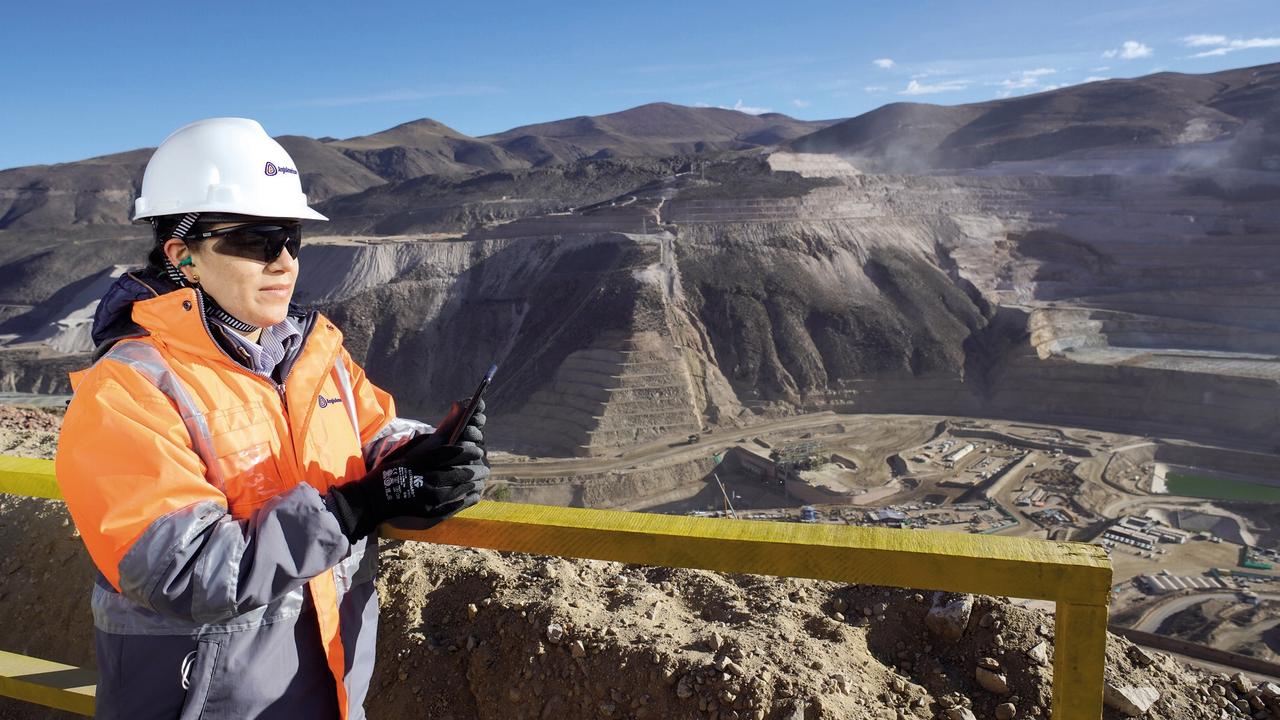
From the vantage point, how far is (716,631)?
3752 millimetres

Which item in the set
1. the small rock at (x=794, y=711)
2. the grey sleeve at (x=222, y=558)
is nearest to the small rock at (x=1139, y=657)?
the small rock at (x=794, y=711)

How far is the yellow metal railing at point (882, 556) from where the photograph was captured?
2045 mm

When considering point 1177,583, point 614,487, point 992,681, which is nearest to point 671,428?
point 614,487

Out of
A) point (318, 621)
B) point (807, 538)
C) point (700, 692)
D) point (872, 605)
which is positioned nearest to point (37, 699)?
point (318, 621)

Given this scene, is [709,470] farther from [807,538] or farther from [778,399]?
[807,538]

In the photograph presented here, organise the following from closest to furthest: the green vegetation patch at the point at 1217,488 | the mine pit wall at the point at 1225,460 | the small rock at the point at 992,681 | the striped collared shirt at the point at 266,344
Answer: the striped collared shirt at the point at 266,344
the small rock at the point at 992,681
the green vegetation patch at the point at 1217,488
the mine pit wall at the point at 1225,460

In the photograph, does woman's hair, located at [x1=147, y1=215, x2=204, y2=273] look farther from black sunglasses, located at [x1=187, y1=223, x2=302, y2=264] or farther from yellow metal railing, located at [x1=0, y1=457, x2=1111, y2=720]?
yellow metal railing, located at [x1=0, y1=457, x2=1111, y2=720]

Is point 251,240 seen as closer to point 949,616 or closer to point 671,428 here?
point 949,616

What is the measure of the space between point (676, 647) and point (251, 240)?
2.44 metres

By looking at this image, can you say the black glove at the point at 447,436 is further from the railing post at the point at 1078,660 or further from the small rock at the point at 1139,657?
the small rock at the point at 1139,657

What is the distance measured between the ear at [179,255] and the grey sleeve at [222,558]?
740 millimetres

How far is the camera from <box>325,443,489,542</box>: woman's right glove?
213 cm

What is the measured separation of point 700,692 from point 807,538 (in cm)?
142

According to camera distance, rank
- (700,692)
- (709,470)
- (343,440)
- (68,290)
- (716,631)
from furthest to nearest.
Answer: (68,290), (709,470), (716,631), (700,692), (343,440)
